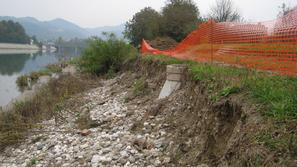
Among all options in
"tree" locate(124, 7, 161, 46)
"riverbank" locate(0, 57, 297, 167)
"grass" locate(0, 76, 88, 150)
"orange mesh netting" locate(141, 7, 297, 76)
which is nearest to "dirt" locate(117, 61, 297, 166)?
"riverbank" locate(0, 57, 297, 167)

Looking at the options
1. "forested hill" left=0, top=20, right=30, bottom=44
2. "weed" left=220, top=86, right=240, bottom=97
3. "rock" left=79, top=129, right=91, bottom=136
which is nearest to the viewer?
"weed" left=220, top=86, right=240, bottom=97

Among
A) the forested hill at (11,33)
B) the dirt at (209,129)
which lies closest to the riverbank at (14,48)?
the forested hill at (11,33)

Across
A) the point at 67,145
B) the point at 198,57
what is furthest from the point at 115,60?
the point at 67,145

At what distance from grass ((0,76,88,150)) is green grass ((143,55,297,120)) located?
4.39 m

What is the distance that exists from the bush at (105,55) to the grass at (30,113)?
3248 millimetres

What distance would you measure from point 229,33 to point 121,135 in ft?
12.7

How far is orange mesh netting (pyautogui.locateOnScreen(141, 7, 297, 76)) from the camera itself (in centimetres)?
538

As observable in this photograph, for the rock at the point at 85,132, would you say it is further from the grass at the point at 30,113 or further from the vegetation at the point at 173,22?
the vegetation at the point at 173,22

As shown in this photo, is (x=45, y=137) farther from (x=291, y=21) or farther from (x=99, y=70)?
(x=99, y=70)

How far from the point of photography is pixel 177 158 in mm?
4492

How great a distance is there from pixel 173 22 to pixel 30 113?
58.3 feet

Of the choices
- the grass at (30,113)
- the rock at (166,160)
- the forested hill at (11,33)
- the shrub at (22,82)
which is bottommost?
the shrub at (22,82)

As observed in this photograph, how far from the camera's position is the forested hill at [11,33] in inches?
3867

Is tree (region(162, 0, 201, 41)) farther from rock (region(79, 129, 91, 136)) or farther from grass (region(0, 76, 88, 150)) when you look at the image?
rock (region(79, 129, 91, 136))
